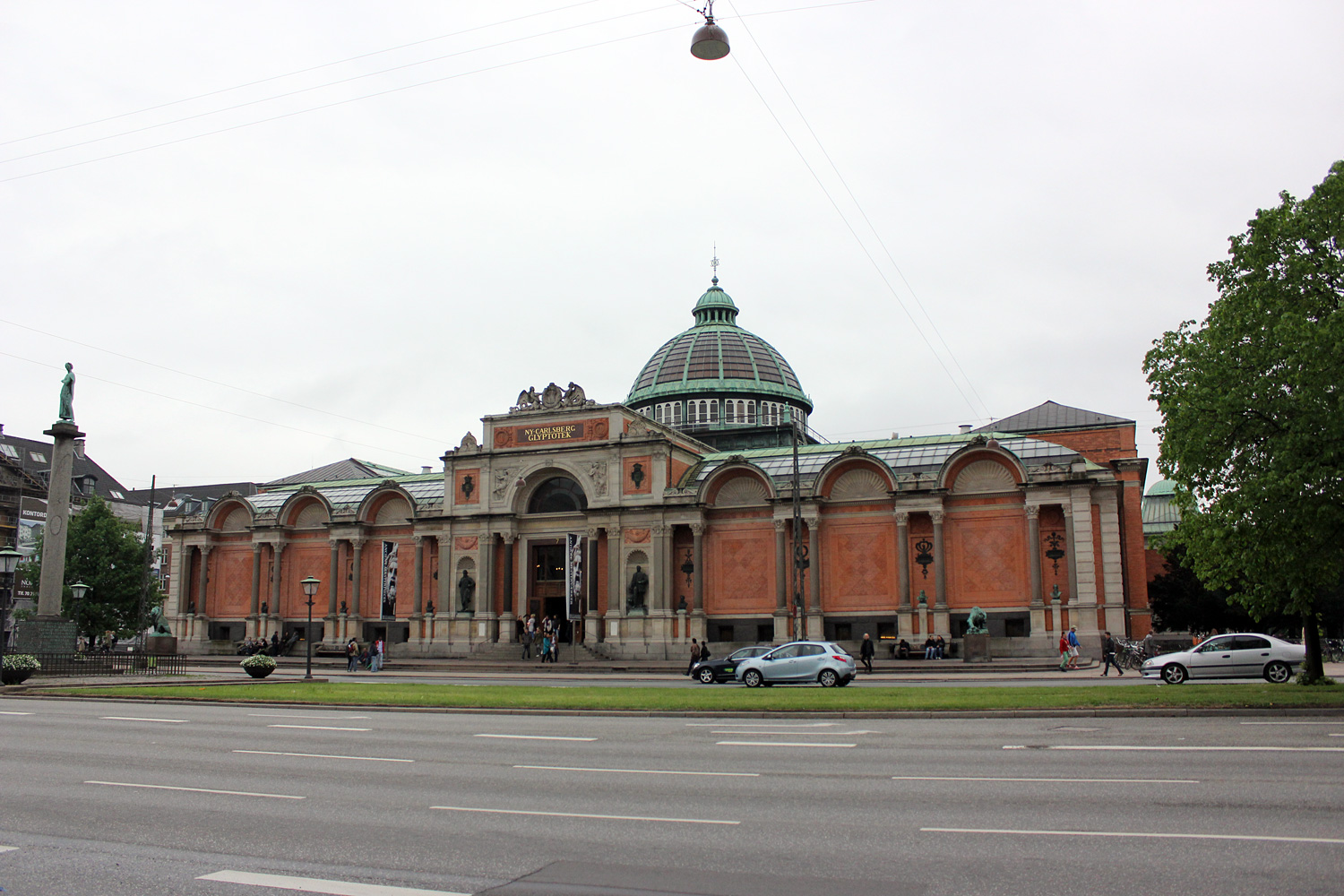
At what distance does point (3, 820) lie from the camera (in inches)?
429

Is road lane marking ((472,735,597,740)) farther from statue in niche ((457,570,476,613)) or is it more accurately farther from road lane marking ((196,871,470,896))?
statue in niche ((457,570,476,613))

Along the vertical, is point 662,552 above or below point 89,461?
below

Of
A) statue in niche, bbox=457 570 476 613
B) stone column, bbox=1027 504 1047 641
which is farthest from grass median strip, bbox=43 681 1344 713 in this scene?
statue in niche, bbox=457 570 476 613

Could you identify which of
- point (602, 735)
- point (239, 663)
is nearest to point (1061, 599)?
point (602, 735)

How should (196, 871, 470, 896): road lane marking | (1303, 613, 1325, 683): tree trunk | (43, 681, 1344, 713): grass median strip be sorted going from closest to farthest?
1. (196, 871, 470, 896): road lane marking
2. (43, 681, 1344, 713): grass median strip
3. (1303, 613, 1325, 683): tree trunk

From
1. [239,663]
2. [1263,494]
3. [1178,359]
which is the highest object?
[1178,359]

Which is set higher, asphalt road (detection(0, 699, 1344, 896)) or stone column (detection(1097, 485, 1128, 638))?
stone column (detection(1097, 485, 1128, 638))

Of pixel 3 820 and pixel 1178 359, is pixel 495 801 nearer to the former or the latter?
pixel 3 820

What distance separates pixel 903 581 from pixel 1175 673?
21626 millimetres

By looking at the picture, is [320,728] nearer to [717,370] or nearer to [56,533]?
[56,533]

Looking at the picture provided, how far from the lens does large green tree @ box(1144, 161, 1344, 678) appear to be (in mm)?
22562

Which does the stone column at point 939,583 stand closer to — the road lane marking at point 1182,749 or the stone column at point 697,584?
the stone column at point 697,584

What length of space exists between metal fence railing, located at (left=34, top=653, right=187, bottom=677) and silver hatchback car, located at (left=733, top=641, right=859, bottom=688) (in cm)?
2362

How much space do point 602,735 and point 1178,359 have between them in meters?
18.0
